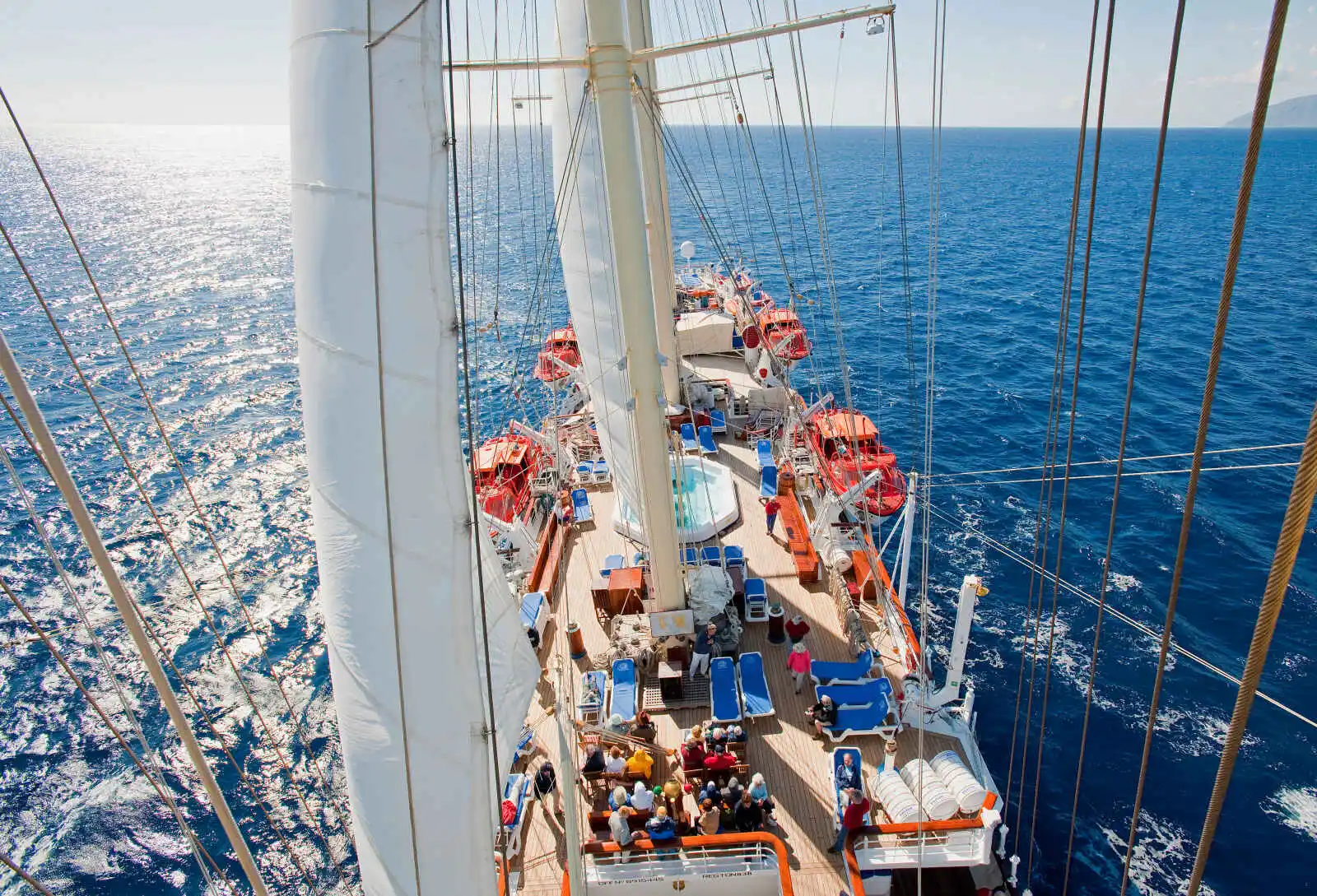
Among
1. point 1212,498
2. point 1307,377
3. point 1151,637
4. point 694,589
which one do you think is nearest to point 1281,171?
point 1307,377

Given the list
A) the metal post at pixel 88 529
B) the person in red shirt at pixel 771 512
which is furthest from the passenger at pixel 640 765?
the metal post at pixel 88 529

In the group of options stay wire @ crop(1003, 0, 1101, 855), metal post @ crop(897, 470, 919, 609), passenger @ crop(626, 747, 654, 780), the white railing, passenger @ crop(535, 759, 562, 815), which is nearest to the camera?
stay wire @ crop(1003, 0, 1101, 855)

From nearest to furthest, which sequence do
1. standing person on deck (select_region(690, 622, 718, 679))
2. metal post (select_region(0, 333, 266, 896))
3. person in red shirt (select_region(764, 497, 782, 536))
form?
metal post (select_region(0, 333, 266, 896)) → standing person on deck (select_region(690, 622, 718, 679)) → person in red shirt (select_region(764, 497, 782, 536))

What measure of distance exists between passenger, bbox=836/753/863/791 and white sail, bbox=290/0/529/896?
6911 mm

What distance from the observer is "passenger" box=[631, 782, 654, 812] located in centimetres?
1018

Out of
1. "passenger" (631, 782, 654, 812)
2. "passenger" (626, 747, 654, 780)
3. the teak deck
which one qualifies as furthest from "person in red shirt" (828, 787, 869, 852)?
"passenger" (626, 747, 654, 780)

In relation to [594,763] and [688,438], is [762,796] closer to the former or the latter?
[594,763]

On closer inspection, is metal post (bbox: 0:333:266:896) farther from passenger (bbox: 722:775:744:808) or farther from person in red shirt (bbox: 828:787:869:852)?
person in red shirt (bbox: 828:787:869:852)

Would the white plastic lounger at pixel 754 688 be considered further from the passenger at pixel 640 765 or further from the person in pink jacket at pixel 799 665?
the passenger at pixel 640 765

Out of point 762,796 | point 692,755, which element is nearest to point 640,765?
point 692,755

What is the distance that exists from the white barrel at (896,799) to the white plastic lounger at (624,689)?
3.88 metres

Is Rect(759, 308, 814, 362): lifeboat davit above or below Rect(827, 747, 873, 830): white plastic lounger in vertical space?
above

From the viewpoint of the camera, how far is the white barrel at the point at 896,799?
1013 centimetres

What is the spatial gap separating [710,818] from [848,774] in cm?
209
